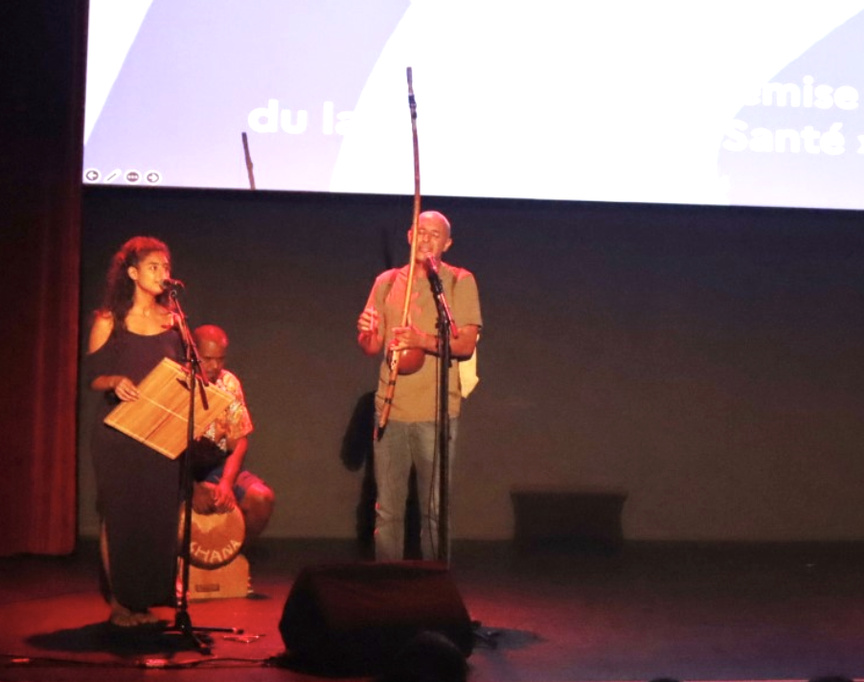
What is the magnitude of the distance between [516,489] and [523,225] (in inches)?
57.8

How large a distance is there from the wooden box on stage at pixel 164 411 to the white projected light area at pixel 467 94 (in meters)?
2.09

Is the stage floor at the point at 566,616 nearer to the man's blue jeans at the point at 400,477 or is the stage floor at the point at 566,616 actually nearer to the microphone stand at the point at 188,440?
the microphone stand at the point at 188,440

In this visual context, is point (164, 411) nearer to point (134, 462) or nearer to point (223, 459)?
point (134, 462)

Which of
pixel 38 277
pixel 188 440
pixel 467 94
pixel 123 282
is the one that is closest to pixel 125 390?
pixel 188 440

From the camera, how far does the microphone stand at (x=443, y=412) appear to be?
4094 mm

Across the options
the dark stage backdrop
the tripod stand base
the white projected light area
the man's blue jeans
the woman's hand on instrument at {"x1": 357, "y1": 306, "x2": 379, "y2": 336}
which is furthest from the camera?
the dark stage backdrop

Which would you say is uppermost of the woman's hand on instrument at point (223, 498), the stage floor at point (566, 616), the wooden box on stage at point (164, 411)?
the wooden box on stage at point (164, 411)

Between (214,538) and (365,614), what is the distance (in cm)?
146

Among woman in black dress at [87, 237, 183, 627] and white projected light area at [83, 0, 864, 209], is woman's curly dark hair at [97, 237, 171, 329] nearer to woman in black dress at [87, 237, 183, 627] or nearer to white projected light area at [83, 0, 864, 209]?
woman in black dress at [87, 237, 183, 627]

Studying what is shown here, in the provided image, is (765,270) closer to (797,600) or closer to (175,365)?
(797,600)

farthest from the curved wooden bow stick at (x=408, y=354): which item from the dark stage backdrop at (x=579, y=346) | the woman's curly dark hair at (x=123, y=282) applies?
the dark stage backdrop at (x=579, y=346)

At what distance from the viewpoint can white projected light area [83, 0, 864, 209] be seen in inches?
237

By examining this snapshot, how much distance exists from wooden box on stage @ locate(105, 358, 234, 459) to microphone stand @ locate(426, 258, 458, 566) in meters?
0.77

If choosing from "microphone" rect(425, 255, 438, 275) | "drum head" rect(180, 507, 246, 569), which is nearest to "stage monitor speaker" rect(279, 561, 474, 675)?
"microphone" rect(425, 255, 438, 275)
